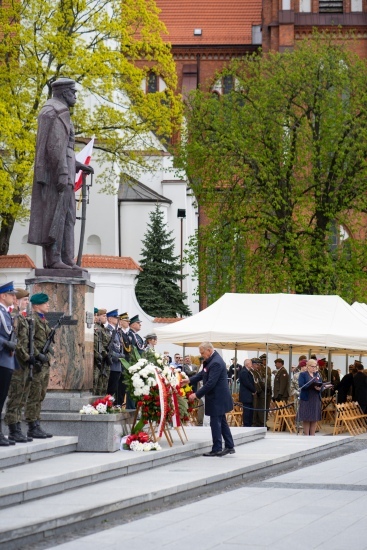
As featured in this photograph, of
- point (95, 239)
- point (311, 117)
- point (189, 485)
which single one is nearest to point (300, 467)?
point (189, 485)

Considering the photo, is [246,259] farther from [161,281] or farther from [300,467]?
[300,467]

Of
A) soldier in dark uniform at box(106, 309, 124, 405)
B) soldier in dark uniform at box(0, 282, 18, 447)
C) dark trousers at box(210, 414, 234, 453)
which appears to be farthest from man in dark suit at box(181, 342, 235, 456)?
soldier in dark uniform at box(0, 282, 18, 447)

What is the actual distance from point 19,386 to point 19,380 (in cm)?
7

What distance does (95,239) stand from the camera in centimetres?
4441

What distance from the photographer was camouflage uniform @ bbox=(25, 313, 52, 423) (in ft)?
41.8

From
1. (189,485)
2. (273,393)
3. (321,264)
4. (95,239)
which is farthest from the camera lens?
(95,239)

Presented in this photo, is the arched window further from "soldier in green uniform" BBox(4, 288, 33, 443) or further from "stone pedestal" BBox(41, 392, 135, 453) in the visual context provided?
"soldier in green uniform" BBox(4, 288, 33, 443)

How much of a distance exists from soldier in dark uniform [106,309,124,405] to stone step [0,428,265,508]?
1720 mm

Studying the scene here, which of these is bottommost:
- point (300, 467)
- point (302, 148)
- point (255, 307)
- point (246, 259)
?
point (300, 467)

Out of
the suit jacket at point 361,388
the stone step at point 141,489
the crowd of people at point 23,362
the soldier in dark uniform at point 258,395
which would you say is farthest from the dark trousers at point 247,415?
the crowd of people at point 23,362

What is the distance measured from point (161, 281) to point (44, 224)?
104 ft

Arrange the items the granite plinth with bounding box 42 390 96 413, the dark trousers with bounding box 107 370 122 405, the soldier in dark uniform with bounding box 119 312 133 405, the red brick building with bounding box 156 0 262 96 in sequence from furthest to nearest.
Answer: the red brick building with bounding box 156 0 262 96 < the soldier in dark uniform with bounding box 119 312 133 405 < the dark trousers with bounding box 107 370 122 405 < the granite plinth with bounding box 42 390 96 413

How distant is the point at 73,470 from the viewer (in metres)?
11.2

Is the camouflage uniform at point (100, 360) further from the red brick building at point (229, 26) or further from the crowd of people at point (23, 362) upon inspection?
the red brick building at point (229, 26)
